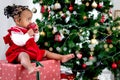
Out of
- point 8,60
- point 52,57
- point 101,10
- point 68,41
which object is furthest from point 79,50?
point 8,60

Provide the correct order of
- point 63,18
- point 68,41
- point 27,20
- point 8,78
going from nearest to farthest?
point 8,78 < point 27,20 < point 68,41 < point 63,18

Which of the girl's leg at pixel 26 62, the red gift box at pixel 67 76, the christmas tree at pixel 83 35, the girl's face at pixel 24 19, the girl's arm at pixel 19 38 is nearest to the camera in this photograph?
the girl's leg at pixel 26 62

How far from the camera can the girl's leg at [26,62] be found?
1953mm

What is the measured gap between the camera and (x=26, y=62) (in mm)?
2045

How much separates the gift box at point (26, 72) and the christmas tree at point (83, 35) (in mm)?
331

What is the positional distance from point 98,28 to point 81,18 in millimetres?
185

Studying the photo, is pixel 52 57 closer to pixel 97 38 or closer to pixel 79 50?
pixel 79 50

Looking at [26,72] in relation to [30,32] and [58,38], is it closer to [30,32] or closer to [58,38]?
[30,32]

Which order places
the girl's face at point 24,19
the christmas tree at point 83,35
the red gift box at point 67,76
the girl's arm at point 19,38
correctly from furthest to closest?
the red gift box at point 67,76, the christmas tree at point 83,35, the girl's face at point 24,19, the girl's arm at point 19,38

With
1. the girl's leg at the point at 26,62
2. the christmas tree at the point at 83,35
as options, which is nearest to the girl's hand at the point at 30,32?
the girl's leg at the point at 26,62

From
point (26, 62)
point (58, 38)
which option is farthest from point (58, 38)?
point (26, 62)

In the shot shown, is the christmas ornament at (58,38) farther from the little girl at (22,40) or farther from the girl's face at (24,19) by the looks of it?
the girl's face at (24,19)

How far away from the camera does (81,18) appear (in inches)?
104

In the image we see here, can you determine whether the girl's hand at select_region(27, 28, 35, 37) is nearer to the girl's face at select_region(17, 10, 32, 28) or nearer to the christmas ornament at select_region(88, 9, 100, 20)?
the girl's face at select_region(17, 10, 32, 28)
